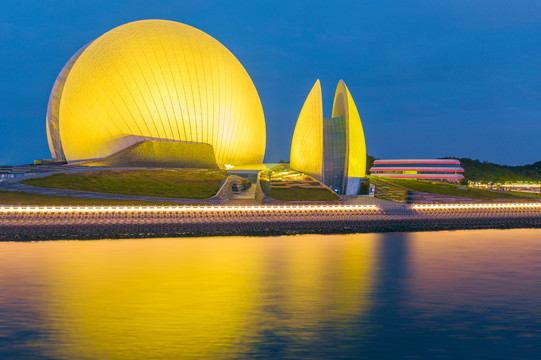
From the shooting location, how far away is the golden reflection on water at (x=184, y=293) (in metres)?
13.2

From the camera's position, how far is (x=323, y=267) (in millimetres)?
22922

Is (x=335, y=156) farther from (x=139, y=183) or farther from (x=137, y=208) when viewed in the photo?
(x=137, y=208)

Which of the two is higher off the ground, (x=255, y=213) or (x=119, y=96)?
(x=119, y=96)

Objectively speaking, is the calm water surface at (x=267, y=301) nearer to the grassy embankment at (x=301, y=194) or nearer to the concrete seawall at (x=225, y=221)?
the concrete seawall at (x=225, y=221)

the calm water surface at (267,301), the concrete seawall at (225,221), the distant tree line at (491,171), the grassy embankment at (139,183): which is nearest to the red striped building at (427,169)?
the distant tree line at (491,171)

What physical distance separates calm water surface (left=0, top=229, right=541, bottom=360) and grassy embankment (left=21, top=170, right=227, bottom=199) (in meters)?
14.6

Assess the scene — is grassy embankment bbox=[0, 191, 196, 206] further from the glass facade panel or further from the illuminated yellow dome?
the glass facade panel

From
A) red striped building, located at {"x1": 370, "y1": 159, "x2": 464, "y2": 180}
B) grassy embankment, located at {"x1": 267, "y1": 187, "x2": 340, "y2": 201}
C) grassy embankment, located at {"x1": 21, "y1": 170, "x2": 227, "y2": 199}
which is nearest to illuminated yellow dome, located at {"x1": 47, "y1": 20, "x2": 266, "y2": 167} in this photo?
grassy embankment, located at {"x1": 21, "y1": 170, "x2": 227, "y2": 199}

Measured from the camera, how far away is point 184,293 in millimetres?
18156

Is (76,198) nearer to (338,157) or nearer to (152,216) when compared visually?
(152,216)

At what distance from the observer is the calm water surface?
12.8 meters

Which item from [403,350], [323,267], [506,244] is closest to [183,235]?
[323,267]

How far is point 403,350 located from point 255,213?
969 inches

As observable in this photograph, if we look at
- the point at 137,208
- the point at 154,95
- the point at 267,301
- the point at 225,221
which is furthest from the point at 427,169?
the point at 267,301
